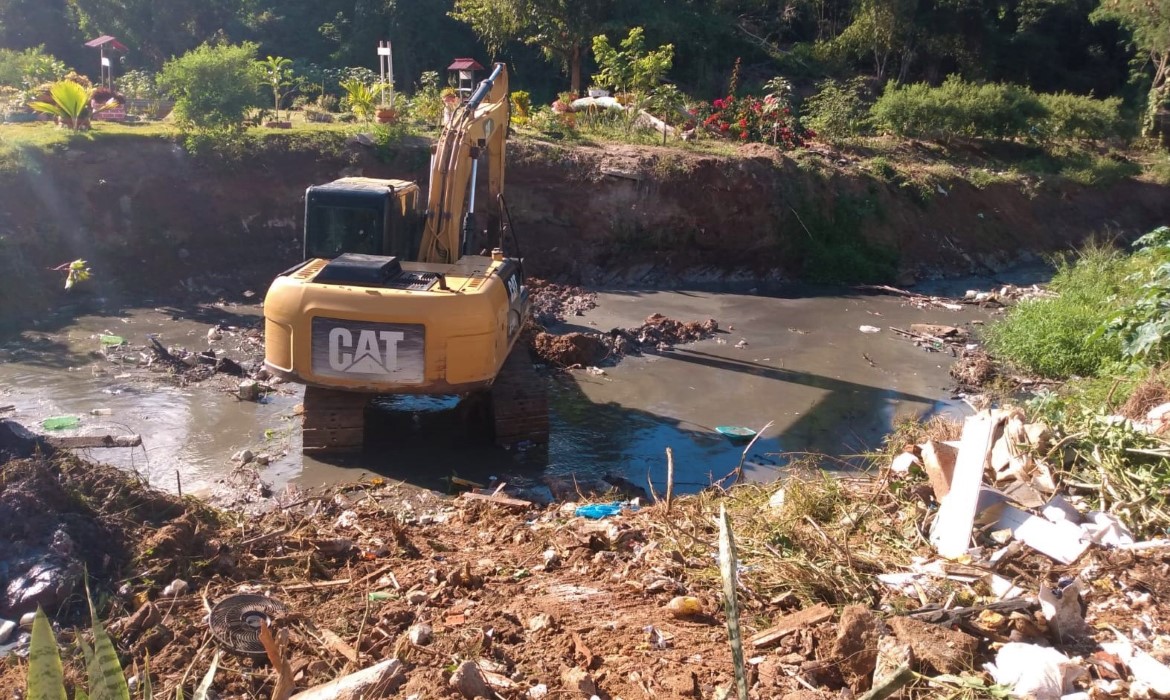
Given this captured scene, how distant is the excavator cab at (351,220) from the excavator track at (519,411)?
5.70ft

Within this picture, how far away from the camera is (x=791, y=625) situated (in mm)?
4273

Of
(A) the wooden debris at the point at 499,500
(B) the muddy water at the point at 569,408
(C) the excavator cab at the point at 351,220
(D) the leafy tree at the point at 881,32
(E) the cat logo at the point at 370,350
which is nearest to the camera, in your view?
(A) the wooden debris at the point at 499,500

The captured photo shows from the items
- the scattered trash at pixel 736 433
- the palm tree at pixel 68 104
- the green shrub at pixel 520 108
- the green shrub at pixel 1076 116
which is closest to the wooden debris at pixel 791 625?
the scattered trash at pixel 736 433

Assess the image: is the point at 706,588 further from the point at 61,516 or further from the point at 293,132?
the point at 293,132

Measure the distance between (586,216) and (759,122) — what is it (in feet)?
16.6

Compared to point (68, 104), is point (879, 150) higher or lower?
lower

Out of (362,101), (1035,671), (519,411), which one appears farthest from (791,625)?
(362,101)

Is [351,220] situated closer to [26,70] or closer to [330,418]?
[330,418]

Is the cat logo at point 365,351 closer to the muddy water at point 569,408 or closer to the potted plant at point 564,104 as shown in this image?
the muddy water at point 569,408

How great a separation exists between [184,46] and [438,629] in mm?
29941

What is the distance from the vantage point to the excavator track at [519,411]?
862cm

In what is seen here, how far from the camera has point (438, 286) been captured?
25.6ft

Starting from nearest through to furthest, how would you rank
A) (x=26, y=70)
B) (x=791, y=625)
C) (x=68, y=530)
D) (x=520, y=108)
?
(x=791, y=625) < (x=68, y=530) < (x=520, y=108) < (x=26, y=70)

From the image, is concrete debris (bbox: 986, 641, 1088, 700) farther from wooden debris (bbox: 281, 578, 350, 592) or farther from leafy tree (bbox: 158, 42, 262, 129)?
leafy tree (bbox: 158, 42, 262, 129)
